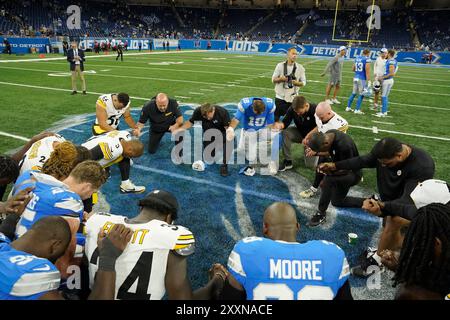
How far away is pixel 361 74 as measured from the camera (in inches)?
417

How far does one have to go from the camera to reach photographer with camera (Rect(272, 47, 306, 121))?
8.02 metres

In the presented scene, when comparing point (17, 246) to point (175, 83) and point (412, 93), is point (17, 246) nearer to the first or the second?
point (175, 83)

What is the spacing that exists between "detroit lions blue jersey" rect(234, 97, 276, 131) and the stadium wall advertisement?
2868cm

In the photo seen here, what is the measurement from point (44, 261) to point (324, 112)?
4.79 meters

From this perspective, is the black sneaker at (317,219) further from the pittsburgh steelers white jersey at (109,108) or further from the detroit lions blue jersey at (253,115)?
the pittsburgh steelers white jersey at (109,108)

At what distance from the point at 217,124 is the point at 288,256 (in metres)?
4.69

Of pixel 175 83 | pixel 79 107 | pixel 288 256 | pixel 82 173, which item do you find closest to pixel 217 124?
pixel 82 173

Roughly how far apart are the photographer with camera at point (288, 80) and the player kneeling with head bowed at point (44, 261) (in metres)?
6.59

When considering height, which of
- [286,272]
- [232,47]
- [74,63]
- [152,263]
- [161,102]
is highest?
[232,47]

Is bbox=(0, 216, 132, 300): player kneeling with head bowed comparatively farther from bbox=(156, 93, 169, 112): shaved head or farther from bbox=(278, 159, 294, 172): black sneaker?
bbox=(156, 93, 169, 112): shaved head

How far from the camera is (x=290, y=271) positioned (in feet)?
6.93

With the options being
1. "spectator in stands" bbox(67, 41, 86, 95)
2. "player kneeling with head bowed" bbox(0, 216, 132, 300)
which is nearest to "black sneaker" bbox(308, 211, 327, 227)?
"player kneeling with head bowed" bbox(0, 216, 132, 300)

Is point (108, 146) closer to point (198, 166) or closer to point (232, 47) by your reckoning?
point (198, 166)

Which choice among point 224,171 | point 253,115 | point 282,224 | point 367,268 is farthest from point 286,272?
point 253,115
